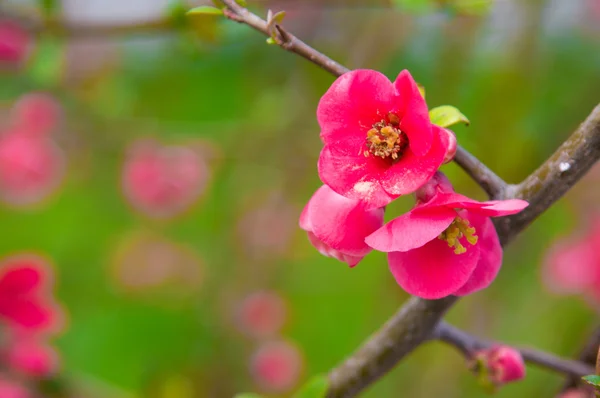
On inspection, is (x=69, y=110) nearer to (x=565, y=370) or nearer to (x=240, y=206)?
(x=240, y=206)

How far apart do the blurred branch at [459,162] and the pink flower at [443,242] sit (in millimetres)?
27

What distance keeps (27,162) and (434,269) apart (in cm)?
128

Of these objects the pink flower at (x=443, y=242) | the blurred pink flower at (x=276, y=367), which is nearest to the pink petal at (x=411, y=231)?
the pink flower at (x=443, y=242)

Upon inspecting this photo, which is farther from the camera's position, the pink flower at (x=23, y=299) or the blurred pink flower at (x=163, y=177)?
the blurred pink flower at (x=163, y=177)

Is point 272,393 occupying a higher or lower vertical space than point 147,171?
lower

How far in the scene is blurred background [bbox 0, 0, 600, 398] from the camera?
1038 millimetres

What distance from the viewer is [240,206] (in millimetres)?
1564

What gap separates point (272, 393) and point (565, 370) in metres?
0.90

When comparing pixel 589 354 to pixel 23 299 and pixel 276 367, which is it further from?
pixel 276 367

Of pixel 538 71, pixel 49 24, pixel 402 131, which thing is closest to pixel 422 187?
pixel 402 131

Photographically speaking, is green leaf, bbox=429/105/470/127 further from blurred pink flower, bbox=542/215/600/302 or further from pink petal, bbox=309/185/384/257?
blurred pink flower, bbox=542/215/600/302

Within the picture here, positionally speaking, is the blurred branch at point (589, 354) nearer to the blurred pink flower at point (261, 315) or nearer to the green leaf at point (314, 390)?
the green leaf at point (314, 390)

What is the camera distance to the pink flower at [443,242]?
34 centimetres

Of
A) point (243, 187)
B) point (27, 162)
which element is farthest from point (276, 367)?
point (27, 162)
